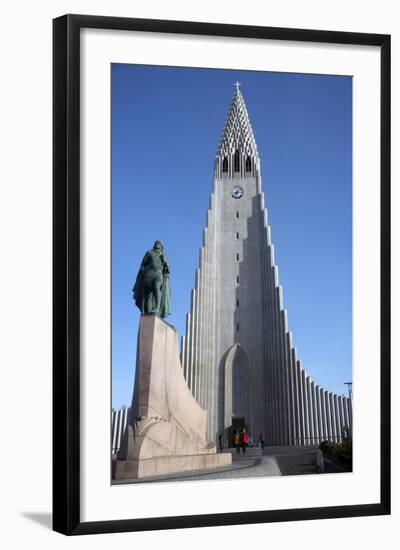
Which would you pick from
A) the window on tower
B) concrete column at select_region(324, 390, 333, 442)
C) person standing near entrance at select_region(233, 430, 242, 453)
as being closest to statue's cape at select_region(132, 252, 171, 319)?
person standing near entrance at select_region(233, 430, 242, 453)

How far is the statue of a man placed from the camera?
14.9 m

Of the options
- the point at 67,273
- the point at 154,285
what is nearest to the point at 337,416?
the point at 154,285

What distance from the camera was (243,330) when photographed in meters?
18.3

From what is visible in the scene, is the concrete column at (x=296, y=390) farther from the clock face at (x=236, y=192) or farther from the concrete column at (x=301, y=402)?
the clock face at (x=236, y=192)

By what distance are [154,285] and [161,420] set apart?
177 cm

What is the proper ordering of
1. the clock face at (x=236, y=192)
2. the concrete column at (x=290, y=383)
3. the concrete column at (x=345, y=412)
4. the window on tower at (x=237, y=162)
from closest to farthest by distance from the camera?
the concrete column at (x=345, y=412)
the concrete column at (x=290, y=383)
the window on tower at (x=237, y=162)
the clock face at (x=236, y=192)

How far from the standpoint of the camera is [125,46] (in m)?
12.6

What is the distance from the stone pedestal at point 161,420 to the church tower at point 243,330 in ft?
1.30

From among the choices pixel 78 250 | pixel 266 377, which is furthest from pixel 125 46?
pixel 266 377

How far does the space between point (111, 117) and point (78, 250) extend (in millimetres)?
1498

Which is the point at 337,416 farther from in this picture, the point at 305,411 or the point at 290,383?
the point at 290,383

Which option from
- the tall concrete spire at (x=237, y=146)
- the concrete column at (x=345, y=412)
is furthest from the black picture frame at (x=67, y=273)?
the concrete column at (x=345, y=412)

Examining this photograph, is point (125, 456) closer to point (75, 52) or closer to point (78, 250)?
point (78, 250)

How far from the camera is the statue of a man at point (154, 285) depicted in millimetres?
14867
